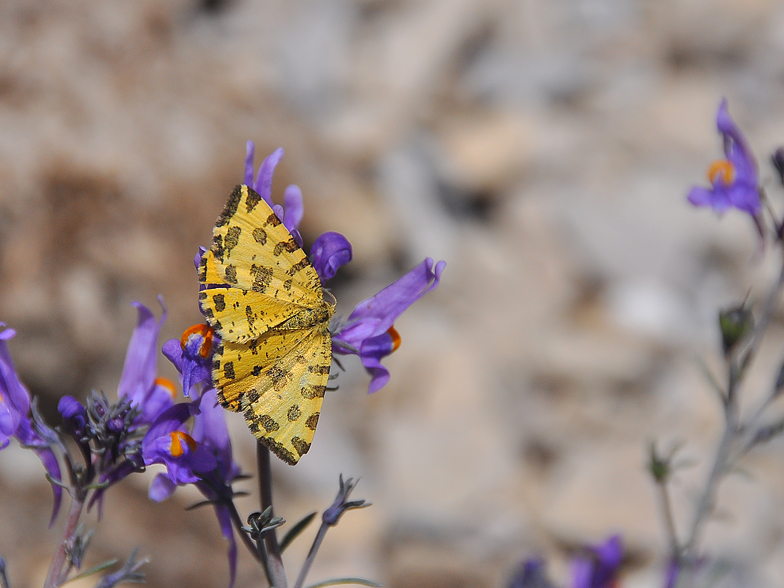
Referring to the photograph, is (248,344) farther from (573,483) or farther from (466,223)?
(466,223)

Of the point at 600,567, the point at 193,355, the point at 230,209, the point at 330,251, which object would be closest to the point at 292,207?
the point at 330,251

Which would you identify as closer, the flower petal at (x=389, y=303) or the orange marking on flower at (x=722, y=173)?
the flower petal at (x=389, y=303)

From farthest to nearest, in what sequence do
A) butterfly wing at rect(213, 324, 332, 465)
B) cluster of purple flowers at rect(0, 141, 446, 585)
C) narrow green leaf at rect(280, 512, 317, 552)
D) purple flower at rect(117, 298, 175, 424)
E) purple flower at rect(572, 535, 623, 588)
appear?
purple flower at rect(572, 535, 623, 588), purple flower at rect(117, 298, 175, 424), narrow green leaf at rect(280, 512, 317, 552), cluster of purple flowers at rect(0, 141, 446, 585), butterfly wing at rect(213, 324, 332, 465)

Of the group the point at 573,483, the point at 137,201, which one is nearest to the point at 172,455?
the point at 137,201

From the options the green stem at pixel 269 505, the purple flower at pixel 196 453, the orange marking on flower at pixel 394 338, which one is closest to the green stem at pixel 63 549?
the purple flower at pixel 196 453

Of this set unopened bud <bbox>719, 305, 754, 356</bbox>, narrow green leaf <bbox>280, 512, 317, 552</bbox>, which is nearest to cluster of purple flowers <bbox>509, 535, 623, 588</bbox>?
unopened bud <bbox>719, 305, 754, 356</bbox>

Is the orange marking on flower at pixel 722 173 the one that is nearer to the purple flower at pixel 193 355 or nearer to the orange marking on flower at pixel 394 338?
the orange marking on flower at pixel 394 338

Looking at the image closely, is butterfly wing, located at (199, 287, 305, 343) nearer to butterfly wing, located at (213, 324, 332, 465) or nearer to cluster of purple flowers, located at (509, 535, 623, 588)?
butterfly wing, located at (213, 324, 332, 465)
